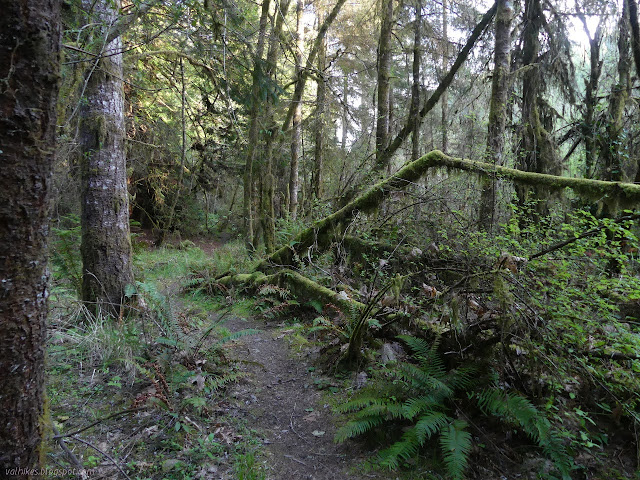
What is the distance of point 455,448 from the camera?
8.17 feet

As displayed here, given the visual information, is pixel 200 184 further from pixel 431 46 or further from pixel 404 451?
pixel 404 451

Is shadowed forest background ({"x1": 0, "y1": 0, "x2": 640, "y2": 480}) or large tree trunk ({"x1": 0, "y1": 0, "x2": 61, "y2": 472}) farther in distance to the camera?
shadowed forest background ({"x1": 0, "y1": 0, "x2": 640, "y2": 480})

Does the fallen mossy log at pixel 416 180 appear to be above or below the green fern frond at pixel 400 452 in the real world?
above

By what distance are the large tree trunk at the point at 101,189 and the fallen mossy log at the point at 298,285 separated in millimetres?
3058

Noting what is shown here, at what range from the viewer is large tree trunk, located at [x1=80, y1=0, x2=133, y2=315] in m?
4.95

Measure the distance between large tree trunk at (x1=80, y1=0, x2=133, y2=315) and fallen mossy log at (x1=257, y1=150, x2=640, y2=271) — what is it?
11.6 ft

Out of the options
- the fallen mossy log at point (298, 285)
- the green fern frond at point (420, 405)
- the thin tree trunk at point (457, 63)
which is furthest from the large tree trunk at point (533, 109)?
the green fern frond at point (420, 405)

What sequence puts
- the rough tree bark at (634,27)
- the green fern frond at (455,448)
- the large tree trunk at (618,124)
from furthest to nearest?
the large tree trunk at (618,124), the rough tree bark at (634,27), the green fern frond at (455,448)

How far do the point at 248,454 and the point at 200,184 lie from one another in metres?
15.4

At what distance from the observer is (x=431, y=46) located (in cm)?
1163

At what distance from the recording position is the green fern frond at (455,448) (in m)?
2.39


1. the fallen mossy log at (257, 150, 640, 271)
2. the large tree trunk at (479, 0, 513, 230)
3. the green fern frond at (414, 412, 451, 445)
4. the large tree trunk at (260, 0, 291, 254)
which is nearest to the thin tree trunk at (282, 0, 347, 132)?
the large tree trunk at (260, 0, 291, 254)

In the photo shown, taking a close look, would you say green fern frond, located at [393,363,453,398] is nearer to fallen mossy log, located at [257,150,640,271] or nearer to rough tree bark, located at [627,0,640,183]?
fallen mossy log, located at [257,150,640,271]

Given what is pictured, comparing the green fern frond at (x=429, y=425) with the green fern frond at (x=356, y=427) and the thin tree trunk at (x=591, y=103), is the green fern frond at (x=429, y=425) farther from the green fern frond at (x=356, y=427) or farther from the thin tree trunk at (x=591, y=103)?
the thin tree trunk at (x=591, y=103)
